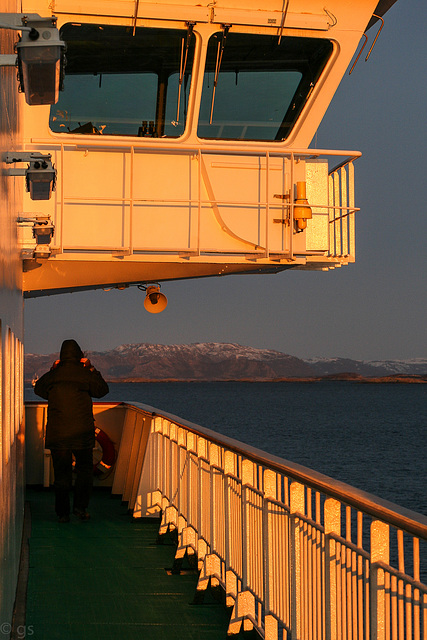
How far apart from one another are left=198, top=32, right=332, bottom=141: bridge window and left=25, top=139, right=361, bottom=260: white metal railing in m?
0.36

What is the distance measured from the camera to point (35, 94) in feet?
10.1

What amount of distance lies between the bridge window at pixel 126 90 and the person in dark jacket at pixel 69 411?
2371 millimetres

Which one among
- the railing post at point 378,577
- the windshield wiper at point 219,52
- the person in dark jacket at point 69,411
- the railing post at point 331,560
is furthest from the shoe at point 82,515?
the railing post at point 378,577

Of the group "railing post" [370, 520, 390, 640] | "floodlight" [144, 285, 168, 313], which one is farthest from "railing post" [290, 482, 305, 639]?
"floodlight" [144, 285, 168, 313]

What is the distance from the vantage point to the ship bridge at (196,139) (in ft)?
29.1

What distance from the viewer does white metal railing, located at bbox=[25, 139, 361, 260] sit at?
344 inches

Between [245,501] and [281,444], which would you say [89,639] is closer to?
[245,501]

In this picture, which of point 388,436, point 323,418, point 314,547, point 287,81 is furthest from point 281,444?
point 314,547

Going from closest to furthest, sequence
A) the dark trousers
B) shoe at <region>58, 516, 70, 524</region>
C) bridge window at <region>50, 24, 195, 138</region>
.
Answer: the dark trousers, shoe at <region>58, 516, 70, 524</region>, bridge window at <region>50, 24, 195, 138</region>

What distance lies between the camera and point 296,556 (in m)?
4.06

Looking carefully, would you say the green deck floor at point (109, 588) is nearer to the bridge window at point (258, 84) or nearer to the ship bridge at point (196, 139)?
the ship bridge at point (196, 139)

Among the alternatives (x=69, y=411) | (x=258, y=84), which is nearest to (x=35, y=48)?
(x=69, y=411)

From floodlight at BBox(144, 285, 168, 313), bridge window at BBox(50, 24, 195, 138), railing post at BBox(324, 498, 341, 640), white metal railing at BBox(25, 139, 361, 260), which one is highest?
bridge window at BBox(50, 24, 195, 138)

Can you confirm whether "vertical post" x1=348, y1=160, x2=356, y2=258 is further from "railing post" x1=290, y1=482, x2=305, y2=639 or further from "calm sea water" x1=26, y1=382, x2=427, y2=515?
"calm sea water" x1=26, y1=382, x2=427, y2=515
